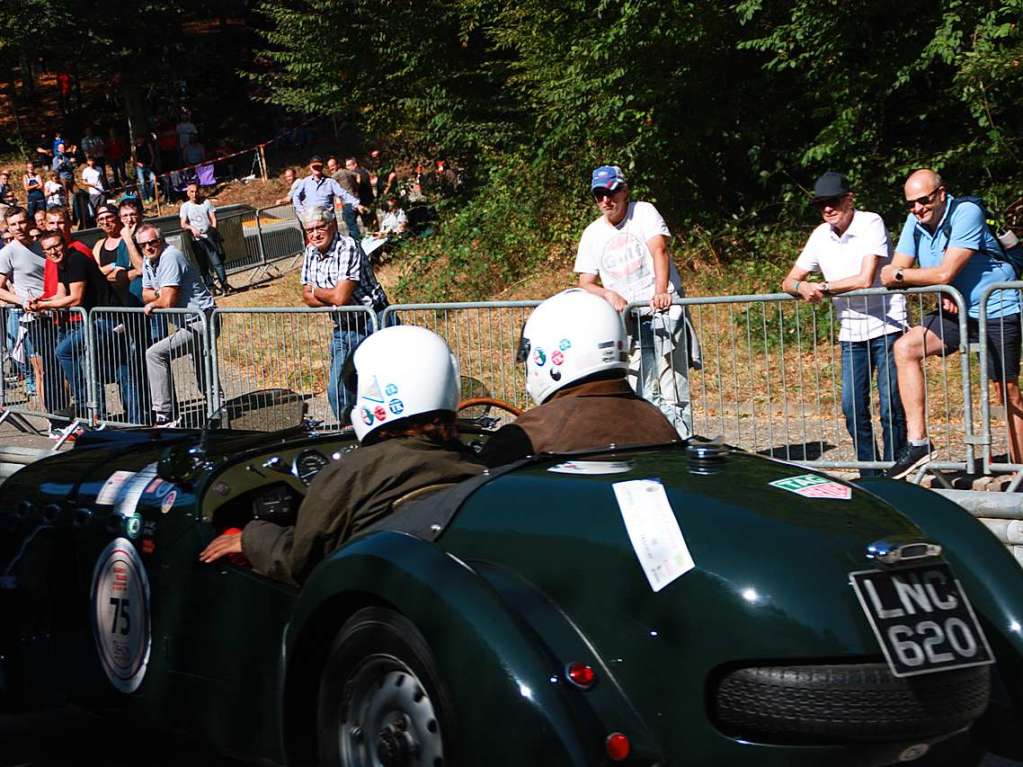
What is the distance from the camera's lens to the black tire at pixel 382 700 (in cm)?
→ 351

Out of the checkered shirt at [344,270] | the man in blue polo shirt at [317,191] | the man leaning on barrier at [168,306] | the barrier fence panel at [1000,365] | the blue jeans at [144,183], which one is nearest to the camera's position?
the barrier fence panel at [1000,365]

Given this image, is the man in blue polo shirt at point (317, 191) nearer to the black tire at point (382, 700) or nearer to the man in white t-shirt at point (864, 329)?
the man in white t-shirt at point (864, 329)

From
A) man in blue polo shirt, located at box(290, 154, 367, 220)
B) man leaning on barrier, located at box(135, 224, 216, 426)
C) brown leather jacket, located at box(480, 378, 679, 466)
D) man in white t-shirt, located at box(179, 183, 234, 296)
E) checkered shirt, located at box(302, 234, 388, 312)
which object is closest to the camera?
brown leather jacket, located at box(480, 378, 679, 466)

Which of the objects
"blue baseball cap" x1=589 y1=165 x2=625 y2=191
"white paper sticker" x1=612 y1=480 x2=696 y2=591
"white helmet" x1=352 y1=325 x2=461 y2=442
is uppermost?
"blue baseball cap" x1=589 y1=165 x2=625 y2=191

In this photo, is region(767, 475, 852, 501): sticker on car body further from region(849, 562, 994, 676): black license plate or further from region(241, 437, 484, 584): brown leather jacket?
region(241, 437, 484, 584): brown leather jacket

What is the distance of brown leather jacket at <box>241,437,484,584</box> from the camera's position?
4.08m

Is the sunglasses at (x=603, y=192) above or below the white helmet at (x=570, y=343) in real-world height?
above

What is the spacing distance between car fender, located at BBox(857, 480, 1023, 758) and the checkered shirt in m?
6.40

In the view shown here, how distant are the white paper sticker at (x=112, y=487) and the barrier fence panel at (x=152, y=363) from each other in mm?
6078

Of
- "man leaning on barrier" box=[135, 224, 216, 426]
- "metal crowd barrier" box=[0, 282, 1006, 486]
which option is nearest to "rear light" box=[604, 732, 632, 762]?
"metal crowd barrier" box=[0, 282, 1006, 486]

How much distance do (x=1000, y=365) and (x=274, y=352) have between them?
19.1ft

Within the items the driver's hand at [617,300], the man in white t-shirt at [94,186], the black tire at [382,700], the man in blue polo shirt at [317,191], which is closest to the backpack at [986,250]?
the driver's hand at [617,300]

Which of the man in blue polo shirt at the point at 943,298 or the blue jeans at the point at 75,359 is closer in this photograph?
the man in blue polo shirt at the point at 943,298

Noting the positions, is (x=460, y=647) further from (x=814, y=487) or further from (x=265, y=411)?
(x=265, y=411)
